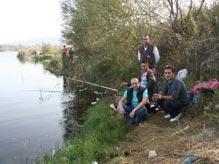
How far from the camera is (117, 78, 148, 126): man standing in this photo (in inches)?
404

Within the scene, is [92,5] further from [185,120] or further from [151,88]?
[185,120]

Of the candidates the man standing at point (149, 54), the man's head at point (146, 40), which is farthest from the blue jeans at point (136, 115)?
the man's head at point (146, 40)

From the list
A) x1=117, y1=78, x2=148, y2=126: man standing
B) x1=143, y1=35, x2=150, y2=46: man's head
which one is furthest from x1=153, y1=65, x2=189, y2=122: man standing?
x1=143, y1=35, x2=150, y2=46: man's head

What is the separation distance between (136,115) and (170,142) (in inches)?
81.5

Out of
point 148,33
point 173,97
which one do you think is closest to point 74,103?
point 148,33

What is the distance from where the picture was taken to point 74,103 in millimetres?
18562

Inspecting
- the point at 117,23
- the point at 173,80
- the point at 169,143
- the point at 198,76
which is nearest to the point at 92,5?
the point at 117,23

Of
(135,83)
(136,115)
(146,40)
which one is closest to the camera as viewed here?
(135,83)

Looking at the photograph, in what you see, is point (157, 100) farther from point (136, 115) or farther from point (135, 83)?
point (135, 83)

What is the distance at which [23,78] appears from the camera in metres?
32.4

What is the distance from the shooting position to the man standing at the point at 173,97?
10141 millimetres

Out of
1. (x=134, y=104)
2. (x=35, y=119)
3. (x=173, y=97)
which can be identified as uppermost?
(x=173, y=97)

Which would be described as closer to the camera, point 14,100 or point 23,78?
point 14,100

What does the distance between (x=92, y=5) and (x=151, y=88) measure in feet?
37.2
